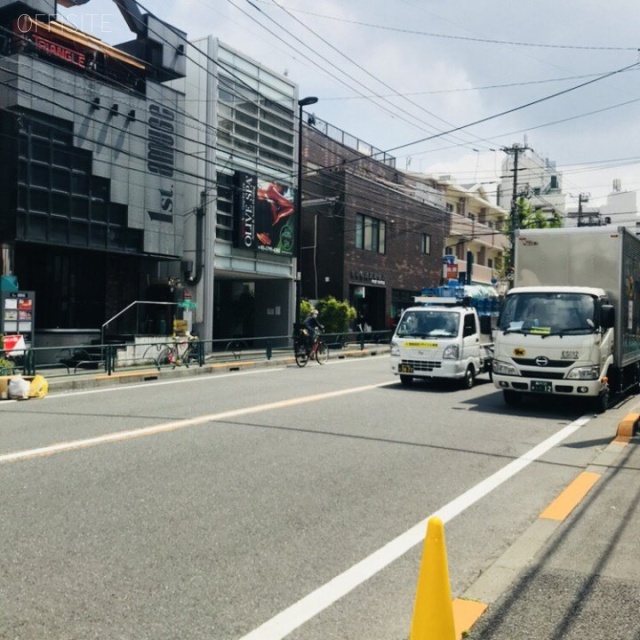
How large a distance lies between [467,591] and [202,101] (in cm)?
2440

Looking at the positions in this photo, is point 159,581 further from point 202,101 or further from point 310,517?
point 202,101

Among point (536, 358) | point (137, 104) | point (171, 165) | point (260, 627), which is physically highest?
point (137, 104)

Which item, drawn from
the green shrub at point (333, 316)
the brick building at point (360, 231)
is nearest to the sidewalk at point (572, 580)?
the green shrub at point (333, 316)

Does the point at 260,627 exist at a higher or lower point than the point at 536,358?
lower

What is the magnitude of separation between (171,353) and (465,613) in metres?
17.5

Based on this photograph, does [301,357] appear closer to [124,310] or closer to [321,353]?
[321,353]

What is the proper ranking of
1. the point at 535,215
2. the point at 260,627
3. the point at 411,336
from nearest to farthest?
1. the point at 260,627
2. the point at 411,336
3. the point at 535,215

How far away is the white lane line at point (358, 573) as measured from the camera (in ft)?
12.6

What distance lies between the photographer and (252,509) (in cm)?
607

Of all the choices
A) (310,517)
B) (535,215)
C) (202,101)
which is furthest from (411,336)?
(535,215)

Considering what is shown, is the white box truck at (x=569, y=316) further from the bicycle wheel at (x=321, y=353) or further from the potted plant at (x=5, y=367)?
the bicycle wheel at (x=321, y=353)

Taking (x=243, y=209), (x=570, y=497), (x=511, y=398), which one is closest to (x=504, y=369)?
(x=511, y=398)

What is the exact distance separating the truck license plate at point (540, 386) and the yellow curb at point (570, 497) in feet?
15.8

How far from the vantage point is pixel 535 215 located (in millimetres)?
42438
